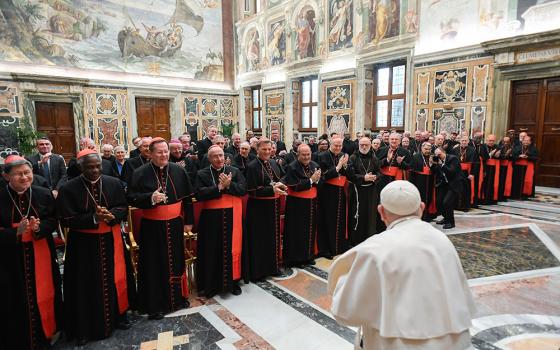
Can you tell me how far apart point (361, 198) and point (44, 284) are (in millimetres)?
4341

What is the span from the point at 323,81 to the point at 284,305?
11084 millimetres

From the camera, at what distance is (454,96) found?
9852 mm

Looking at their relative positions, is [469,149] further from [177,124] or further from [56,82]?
[56,82]

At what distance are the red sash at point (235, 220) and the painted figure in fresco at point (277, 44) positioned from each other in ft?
41.2

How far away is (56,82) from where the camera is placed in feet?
40.5

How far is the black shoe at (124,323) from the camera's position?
3.33 m

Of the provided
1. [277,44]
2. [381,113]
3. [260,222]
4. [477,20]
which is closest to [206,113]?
[277,44]

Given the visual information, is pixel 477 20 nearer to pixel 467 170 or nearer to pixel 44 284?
pixel 467 170

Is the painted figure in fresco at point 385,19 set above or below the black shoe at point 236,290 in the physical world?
above

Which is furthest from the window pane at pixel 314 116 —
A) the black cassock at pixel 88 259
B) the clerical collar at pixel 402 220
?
the clerical collar at pixel 402 220

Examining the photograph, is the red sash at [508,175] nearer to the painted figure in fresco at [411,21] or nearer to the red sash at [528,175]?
the red sash at [528,175]

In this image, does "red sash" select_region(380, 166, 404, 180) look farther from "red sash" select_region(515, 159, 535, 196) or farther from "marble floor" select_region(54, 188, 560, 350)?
"red sash" select_region(515, 159, 535, 196)

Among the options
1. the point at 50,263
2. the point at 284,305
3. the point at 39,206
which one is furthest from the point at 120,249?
the point at 284,305

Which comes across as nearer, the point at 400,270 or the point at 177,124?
the point at 400,270
